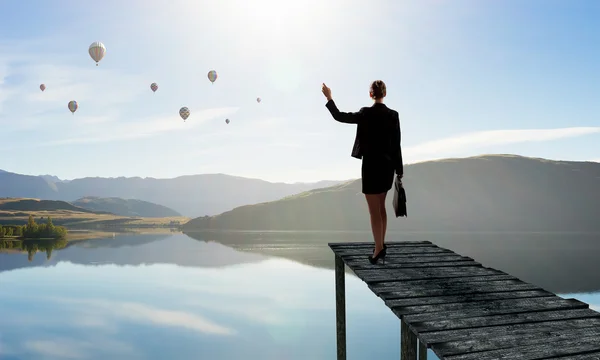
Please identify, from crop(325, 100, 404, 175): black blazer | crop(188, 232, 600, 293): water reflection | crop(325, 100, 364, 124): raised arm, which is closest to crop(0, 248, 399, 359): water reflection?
crop(188, 232, 600, 293): water reflection

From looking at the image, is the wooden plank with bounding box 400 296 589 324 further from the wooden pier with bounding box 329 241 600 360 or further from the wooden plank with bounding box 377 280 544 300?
the wooden plank with bounding box 377 280 544 300

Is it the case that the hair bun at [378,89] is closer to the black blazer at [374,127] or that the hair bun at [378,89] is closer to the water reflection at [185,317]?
the black blazer at [374,127]

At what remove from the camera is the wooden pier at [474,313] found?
6738mm

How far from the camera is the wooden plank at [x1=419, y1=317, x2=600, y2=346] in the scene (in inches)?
274

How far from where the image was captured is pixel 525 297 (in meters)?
9.20

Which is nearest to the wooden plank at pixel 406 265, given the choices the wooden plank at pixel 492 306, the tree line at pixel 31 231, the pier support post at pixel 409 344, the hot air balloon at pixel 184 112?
the pier support post at pixel 409 344

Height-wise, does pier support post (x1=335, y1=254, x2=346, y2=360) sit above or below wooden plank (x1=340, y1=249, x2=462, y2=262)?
below

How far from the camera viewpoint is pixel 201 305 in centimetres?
7775

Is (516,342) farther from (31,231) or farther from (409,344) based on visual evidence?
(31,231)

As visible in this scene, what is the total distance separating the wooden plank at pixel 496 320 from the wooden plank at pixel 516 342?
0.46m

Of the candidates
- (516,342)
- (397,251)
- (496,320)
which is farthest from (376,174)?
(516,342)

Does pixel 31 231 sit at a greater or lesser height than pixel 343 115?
lesser

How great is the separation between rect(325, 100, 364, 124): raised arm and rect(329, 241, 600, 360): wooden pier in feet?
10.7

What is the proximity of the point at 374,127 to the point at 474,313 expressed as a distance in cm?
408
